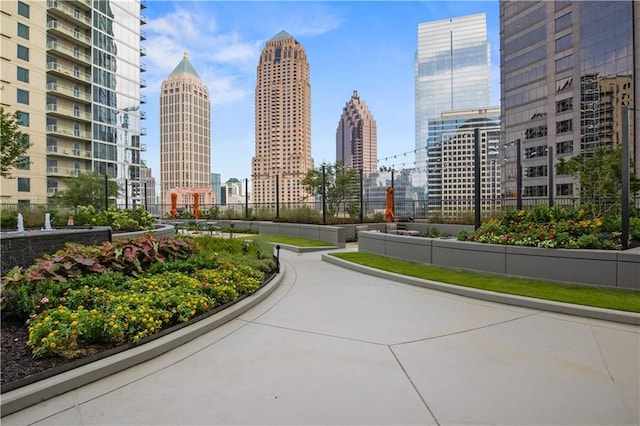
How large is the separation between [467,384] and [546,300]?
3.33m

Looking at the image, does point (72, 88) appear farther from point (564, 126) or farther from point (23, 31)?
point (564, 126)

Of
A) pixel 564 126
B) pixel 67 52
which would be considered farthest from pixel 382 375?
pixel 564 126

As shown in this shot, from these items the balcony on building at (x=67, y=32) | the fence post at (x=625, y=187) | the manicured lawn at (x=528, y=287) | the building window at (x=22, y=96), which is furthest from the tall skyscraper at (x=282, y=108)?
the fence post at (x=625, y=187)

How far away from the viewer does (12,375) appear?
3256mm

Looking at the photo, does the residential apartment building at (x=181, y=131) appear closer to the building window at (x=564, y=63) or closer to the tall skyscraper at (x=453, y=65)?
the tall skyscraper at (x=453, y=65)

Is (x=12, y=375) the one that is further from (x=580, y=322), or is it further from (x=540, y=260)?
(x=540, y=260)

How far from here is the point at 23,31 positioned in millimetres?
41219

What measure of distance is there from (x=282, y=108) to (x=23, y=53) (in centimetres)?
5332

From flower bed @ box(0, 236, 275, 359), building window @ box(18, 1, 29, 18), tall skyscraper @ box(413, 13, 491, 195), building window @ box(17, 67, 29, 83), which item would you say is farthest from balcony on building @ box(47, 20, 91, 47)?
tall skyscraper @ box(413, 13, 491, 195)

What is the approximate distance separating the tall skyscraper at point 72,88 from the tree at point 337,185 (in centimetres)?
2641

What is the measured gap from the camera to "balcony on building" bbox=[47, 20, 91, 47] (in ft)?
146

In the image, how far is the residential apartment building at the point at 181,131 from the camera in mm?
108625

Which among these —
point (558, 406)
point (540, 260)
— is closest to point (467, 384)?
point (558, 406)

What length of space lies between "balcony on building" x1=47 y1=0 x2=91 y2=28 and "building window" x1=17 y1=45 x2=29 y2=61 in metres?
6.41
